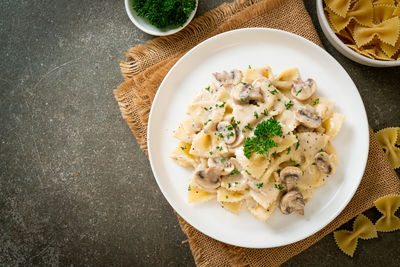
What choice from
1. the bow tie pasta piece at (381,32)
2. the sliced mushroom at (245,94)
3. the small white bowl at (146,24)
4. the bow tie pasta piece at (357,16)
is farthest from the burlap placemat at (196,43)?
the sliced mushroom at (245,94)

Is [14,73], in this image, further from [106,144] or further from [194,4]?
[194,4]

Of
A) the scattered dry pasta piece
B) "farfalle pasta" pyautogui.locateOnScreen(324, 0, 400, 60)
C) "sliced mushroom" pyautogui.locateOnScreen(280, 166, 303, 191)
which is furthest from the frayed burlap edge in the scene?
the scattered dry pasta piece

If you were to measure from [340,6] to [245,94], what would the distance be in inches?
59.2

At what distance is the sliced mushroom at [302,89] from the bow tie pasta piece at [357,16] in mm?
814

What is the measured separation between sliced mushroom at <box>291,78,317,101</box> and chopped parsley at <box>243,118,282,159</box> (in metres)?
0.40

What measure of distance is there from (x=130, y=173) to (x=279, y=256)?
6.30ft

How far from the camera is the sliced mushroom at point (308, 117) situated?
9.44 feet

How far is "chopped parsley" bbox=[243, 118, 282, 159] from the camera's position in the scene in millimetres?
2718

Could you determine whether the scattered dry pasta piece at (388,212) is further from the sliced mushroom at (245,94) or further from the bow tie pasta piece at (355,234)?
the sliced mushroom at (245,94)

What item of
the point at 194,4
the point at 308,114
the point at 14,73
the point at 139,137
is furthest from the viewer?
the point at 14,73

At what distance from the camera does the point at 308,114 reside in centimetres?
291

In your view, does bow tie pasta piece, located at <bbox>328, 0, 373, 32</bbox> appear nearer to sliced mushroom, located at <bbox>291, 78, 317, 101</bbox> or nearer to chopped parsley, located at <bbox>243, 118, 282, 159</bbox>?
sliced mushroom, located at <bbox>291, 78, 317, 101</bbox>

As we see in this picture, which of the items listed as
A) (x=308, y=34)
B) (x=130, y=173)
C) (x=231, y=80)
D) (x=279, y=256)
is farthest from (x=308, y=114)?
(x=130, y=173)

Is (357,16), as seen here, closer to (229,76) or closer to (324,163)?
(229,76)
